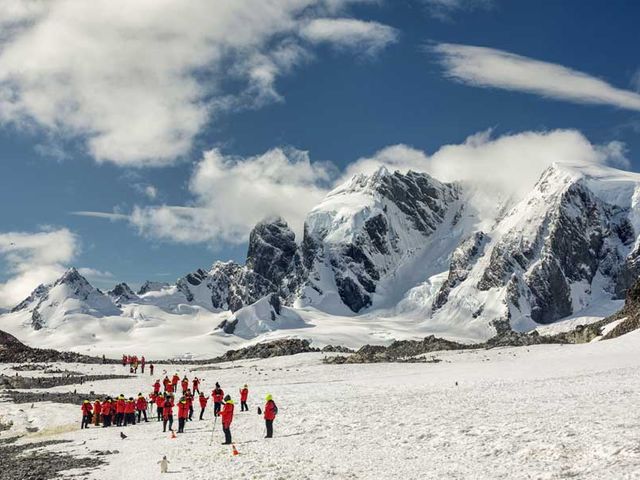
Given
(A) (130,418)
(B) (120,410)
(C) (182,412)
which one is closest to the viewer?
(C) (182,412)

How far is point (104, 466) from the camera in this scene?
24766 mm

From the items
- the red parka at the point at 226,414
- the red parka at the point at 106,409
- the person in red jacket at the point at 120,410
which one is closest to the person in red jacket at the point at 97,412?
the red parka at the point at 106,409

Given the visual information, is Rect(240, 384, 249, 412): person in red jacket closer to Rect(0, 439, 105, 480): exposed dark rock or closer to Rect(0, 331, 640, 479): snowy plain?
Rect(0, 331, 640, 479): snowy plain

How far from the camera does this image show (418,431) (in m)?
25.0

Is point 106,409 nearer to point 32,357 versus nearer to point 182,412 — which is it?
point 182,412

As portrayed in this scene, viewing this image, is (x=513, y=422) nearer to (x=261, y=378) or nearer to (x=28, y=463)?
(x=28, y=463)

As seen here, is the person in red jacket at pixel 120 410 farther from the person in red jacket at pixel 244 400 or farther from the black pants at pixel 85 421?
the person in red jacket at pixel 244 400

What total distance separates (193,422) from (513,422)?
20.2m

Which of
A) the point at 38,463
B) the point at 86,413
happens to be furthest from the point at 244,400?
the point at 38,463

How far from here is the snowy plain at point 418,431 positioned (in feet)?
62.3

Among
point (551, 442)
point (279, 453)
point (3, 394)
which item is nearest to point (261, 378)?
point (3, 394)

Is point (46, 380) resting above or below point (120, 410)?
above

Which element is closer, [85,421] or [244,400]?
[85,421]

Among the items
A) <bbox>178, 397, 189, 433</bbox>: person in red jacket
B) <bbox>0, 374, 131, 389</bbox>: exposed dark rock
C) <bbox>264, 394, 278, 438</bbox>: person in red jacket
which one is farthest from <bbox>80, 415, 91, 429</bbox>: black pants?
<bbox>0, 374, 131, 389</bbox>: exposed dark rock
